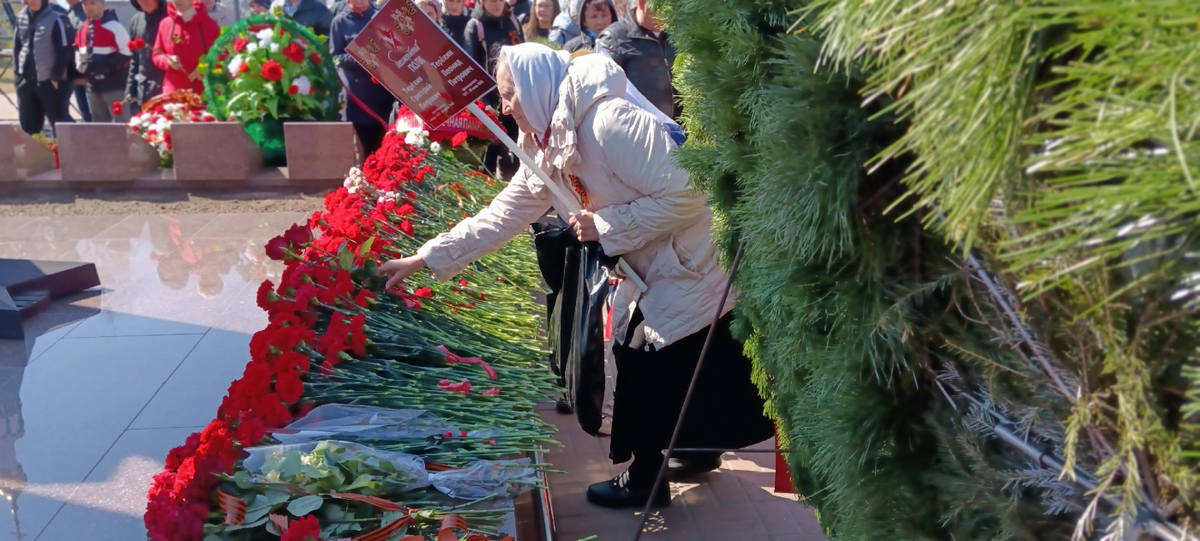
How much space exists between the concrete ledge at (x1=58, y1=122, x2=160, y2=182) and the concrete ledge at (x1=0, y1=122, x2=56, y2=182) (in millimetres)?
339

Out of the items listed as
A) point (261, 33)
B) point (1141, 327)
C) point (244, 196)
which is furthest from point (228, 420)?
point (261, 33)

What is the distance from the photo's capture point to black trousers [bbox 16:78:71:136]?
935 cm

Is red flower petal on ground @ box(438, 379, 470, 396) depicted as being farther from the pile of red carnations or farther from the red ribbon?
the red ribbon

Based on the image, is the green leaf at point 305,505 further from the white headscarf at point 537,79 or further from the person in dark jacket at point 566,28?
the person in dark jacket at point 566,28

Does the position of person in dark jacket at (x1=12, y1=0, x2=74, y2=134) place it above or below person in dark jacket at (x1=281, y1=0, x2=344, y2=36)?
below

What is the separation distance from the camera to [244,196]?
793cm

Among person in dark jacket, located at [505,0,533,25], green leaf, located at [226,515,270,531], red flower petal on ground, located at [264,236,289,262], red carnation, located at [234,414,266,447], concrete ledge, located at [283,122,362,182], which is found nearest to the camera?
green leaf, located at [226,515,270,531]

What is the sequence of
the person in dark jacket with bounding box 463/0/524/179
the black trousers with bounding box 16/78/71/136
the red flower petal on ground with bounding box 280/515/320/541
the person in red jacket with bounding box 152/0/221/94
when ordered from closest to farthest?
the red flower petal on ground with bounding box 280/515/320/541 < the person in dark jacket with bounding box 463/0/524/179 < the person in red jacket with bounding box 152/0/221/94 < the black trousers with bounding box 16/78/71/136

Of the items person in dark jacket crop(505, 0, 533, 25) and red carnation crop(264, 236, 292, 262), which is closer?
red carnation crop(264, 236, 292, 262)

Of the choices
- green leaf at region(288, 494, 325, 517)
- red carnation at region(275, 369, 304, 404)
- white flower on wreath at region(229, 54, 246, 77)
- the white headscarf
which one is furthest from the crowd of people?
green leaf at region(288, 494, 325, 517)

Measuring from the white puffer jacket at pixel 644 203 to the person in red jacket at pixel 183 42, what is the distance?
6.98 m

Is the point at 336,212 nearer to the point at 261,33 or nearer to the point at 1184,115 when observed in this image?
the point at 1184,115

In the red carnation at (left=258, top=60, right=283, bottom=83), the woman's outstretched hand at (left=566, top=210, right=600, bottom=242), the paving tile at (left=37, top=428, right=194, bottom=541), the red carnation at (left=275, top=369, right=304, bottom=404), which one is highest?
the red carnation at (left=258, top=60, right=283, bottom=83)

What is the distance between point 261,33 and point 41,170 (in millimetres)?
2282
